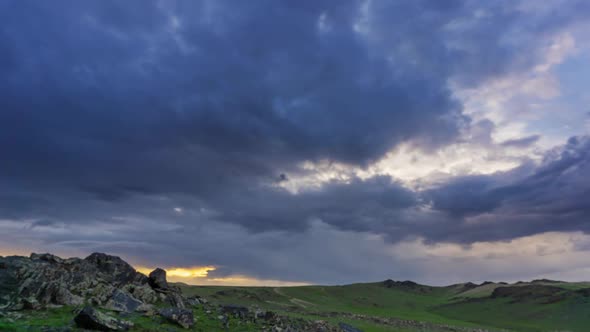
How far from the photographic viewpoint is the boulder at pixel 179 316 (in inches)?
1128

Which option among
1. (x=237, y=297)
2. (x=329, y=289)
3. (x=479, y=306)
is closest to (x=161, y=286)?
(x=237, y=297)

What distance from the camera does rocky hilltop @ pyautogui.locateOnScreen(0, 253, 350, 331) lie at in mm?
24734

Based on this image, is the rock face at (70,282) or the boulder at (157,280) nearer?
the rock face at (70,282)

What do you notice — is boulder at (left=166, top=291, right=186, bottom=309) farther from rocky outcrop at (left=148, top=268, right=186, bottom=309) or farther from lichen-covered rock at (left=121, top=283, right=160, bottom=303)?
lichen-covered rock at (left=121, top=283, right=160, bottom=303)

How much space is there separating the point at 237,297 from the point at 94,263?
79.4 metres

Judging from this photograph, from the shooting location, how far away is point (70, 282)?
31375mm

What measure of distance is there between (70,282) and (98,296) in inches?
111

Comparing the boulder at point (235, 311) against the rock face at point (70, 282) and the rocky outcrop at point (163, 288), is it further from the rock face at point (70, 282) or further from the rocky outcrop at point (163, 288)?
the rock face at point (70, 282)

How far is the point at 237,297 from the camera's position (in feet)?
375

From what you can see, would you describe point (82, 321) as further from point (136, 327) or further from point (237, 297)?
point (237, 297)

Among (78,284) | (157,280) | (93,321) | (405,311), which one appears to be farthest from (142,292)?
(405,311)

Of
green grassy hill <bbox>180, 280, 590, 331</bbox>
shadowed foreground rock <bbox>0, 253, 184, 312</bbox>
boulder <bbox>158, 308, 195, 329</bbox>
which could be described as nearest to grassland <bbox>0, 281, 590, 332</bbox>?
green grassy hill <bbox>180, 280, 590, 331</bbox>

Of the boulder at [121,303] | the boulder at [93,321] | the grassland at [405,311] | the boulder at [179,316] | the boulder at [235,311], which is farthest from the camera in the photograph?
the boulder at [235,311]

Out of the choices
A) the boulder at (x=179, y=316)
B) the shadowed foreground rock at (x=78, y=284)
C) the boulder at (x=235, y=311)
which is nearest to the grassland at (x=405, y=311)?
the boulder at (x=179, y=316)
